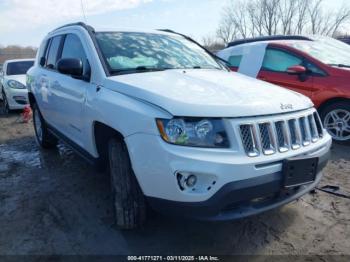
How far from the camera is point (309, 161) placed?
2.73 m

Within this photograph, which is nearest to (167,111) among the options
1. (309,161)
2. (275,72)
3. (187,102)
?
(187,102)

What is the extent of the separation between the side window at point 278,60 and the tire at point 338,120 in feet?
3.17

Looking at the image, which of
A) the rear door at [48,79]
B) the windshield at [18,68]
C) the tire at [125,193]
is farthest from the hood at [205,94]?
the windshield at [18,68]

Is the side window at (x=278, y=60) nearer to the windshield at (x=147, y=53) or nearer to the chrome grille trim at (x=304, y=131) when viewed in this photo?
the windshield at (x=147, y=53)

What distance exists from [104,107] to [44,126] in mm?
3148

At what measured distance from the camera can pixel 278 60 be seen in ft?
21.0

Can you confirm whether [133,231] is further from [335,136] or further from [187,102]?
[335,136]

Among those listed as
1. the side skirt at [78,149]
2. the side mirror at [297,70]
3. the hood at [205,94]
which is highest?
the hood at [205,94]

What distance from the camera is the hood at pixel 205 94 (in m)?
2.53

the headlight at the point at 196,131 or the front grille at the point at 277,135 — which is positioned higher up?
the headlight at the point at 196,131

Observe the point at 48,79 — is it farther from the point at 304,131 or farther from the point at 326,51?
the point at 326,51

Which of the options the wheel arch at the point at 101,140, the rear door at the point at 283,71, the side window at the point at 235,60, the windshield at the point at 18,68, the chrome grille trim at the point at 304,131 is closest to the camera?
the chrome grille trim at the point at 304,131

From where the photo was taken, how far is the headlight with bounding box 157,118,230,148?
248cm

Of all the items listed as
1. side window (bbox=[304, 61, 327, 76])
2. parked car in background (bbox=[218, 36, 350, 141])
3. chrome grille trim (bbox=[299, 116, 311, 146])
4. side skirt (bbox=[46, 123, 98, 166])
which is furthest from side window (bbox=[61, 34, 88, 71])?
side window (bbox=[304, 61, 327, 76])
